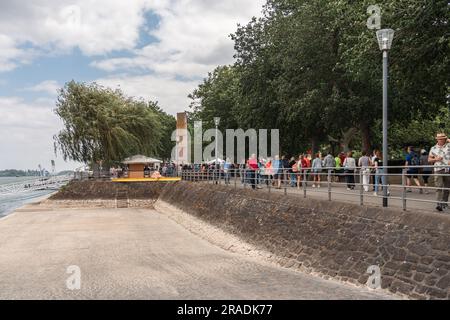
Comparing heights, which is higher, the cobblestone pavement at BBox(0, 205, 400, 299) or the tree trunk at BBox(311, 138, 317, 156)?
the tree trunk at BBox(311, 138, 317, 156)

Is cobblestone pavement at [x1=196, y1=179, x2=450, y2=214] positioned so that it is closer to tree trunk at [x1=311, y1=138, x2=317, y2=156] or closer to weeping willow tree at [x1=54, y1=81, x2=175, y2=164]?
tree trunk at [x1=311, y1=138, x2=317, y2=156]

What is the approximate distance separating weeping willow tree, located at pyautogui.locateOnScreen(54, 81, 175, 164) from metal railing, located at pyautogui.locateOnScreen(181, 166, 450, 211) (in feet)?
41.9

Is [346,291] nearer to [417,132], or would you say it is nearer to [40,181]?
[417,132]

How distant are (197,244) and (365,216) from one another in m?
9.60

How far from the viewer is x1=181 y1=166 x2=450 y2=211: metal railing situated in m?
11.4

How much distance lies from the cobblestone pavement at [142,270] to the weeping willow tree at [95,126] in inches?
1065

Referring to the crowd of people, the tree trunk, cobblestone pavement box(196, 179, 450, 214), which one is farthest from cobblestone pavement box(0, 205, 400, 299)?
the tree trunk

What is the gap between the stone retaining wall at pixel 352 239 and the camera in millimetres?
9492

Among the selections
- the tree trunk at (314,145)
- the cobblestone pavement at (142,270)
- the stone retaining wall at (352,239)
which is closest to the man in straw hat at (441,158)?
the stone retaining wall at (352,239)

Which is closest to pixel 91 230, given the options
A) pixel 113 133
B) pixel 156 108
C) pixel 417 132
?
pixel 113 133

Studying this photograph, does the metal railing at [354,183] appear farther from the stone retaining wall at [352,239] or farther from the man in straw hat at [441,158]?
the stone retaining wall at [352,239]

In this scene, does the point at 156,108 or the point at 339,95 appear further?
the point at 156,108

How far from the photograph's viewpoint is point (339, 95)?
31.0 meters
